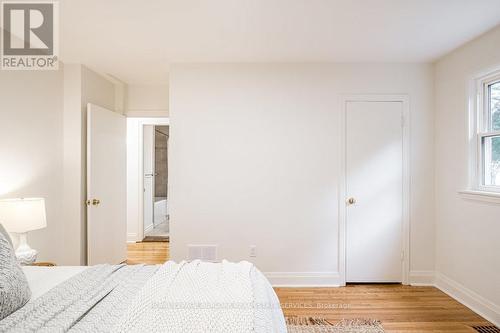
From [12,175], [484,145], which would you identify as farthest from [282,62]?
[12,175]

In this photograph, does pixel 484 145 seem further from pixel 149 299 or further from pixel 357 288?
pixel 149 299

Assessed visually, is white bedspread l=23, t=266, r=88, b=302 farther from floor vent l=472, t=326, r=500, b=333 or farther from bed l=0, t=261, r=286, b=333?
floor vent l=472, t=326, r=500, b=333

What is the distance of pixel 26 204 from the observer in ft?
7.85

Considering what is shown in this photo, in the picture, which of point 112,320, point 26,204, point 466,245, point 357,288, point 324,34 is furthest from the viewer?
point 357,288

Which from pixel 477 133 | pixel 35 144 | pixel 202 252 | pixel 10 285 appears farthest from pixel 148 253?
pixel 477 133

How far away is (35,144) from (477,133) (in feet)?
14.0

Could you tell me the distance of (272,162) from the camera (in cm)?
330

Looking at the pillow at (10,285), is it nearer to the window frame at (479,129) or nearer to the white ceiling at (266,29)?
the white ceiling at (266,29)

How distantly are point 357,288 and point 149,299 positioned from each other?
258cm

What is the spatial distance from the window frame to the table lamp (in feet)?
13.0

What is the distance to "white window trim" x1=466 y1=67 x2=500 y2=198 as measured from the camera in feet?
8.86

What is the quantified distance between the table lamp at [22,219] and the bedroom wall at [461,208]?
3.86 metres

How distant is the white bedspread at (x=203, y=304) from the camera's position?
1.18 meters

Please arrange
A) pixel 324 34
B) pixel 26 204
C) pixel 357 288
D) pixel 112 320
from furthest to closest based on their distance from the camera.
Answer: pixel 357 288 → pixel 324 34 → pixel 26 204 → pixel 112 320
